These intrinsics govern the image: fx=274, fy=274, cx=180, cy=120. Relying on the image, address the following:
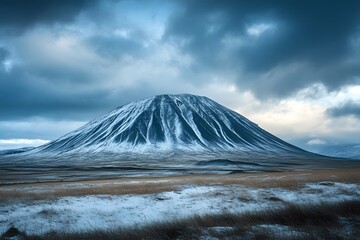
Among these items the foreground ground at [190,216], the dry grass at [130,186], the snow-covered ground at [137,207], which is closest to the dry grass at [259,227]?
the foreground ground at [190,216]

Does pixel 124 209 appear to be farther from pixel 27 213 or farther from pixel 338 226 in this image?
pixel 338 226

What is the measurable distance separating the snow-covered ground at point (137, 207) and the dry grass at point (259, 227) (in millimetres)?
1946

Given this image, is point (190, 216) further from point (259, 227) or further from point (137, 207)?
point (137, 207)

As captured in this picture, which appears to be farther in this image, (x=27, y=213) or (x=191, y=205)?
(x=191, y=205)

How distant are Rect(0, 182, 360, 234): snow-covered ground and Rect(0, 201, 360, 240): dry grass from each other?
195 centimetres

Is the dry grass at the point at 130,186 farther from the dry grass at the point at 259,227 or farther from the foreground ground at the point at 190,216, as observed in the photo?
the dry grass at the point at 259,227

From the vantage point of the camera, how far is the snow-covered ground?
51.5ft

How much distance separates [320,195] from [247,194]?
5.58 meters

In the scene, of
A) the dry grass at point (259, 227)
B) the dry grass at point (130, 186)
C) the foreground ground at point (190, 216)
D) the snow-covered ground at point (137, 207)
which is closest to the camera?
the dry grass at point (259, 227)

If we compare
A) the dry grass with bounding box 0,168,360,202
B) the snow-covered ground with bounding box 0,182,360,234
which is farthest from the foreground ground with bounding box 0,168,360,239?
the dry grass with bounding box 0,168,360,202

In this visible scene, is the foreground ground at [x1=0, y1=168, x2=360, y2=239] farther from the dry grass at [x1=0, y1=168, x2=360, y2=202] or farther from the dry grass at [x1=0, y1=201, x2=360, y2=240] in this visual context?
the dry grass at [x1=0, y1=168, x2=360, y2=202]

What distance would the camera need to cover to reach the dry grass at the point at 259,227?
36.7 ft

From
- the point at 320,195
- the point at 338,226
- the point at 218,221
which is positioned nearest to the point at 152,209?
the point at 218,221

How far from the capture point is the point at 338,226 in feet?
40.0
